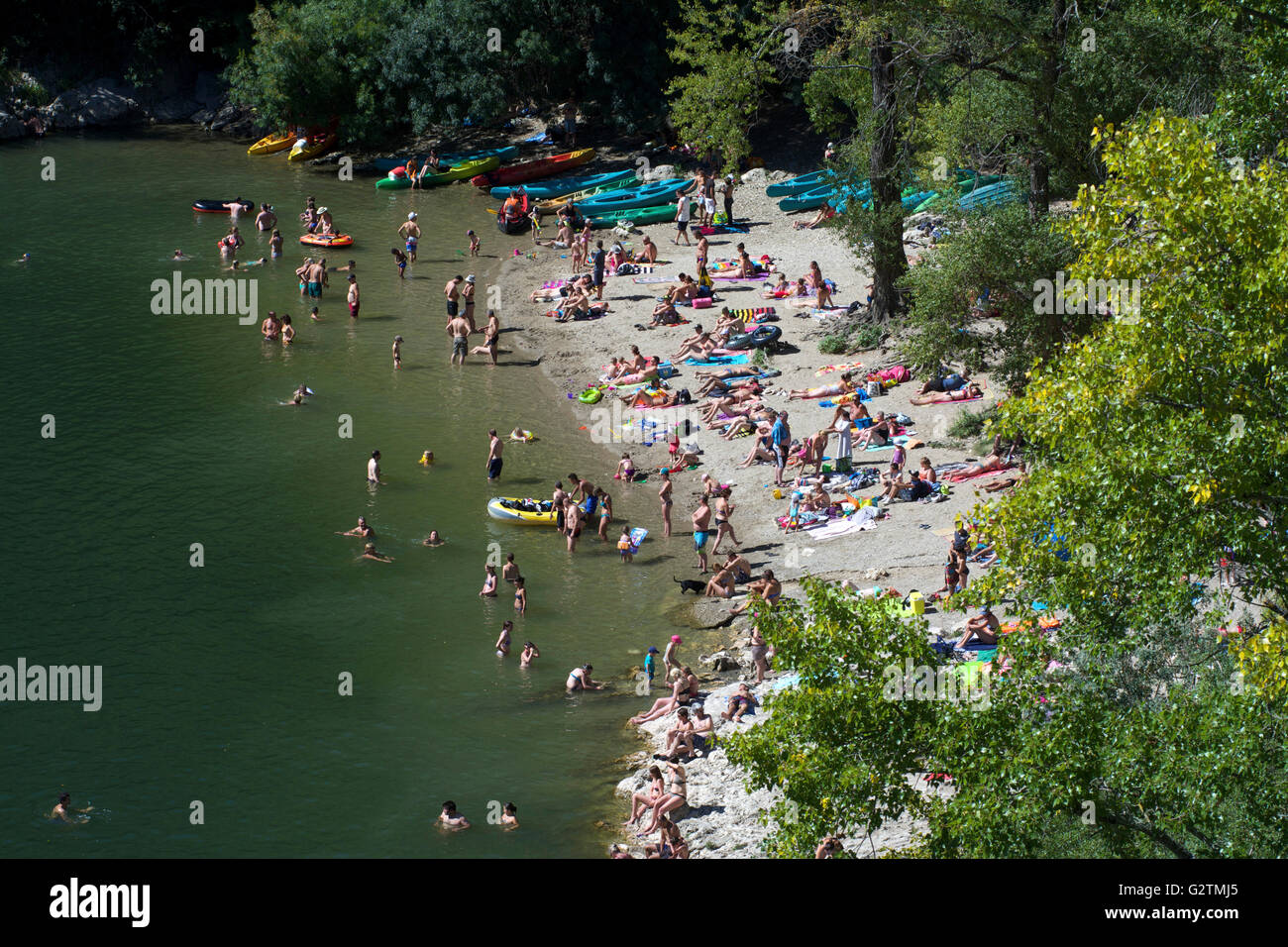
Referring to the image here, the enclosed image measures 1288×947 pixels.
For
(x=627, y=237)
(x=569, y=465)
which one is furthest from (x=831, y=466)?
(x=627, y=237)

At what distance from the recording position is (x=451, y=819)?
1841 cm

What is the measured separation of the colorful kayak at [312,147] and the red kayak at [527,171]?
7839 mm

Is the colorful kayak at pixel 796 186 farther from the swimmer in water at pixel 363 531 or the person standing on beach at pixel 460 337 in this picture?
the swimmer in water at pixel 363 531

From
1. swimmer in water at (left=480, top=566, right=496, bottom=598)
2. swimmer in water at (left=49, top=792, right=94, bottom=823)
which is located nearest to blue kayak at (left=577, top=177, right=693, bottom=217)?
swimmer in water at (left=480, top=566, right=496, bottom=598)

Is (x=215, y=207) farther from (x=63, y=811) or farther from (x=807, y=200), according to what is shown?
(x=63, y=811)

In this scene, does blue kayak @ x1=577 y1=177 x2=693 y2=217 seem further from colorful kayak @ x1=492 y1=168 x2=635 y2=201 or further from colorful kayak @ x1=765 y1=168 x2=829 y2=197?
colorful kayak @ x1=765 y1=168 x2=829 y2=197

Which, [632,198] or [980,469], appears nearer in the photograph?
[980,469]

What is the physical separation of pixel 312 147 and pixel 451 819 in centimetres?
4119

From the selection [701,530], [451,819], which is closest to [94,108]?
[701,530]

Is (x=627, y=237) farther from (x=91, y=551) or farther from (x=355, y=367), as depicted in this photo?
(x=91, y=551)

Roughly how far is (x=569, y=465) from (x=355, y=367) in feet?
27.1

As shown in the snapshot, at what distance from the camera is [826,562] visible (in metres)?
24.5

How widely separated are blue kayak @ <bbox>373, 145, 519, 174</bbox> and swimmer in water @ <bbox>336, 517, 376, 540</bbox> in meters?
27.4

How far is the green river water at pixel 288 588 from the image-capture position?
18938 mm
